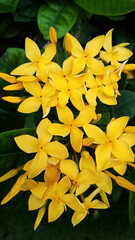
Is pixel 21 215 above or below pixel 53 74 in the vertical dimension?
below

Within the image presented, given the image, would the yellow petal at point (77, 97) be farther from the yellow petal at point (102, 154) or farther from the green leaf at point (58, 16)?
the green leaf at point (58, 16)

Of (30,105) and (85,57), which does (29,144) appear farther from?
(85,57)

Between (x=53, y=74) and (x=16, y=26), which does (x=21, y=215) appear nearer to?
(x=16, y=26)

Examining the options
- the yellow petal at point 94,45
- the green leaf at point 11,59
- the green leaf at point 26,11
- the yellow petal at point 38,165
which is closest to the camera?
the yellow petal at point 38,165

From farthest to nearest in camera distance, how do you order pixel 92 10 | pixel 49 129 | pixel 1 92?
pixel 1 92, pixel 92 10, pixel 49 129

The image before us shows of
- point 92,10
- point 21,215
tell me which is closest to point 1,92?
point 92,10

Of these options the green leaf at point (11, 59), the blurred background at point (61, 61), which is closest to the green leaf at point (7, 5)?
the blurred background at point (61, 61)

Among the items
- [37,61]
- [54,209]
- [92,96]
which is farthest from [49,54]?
[54,209]

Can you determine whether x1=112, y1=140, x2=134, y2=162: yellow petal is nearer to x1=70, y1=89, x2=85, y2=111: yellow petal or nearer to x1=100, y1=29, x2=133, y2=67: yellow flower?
x1=70, y1=89, x2=85, y2=111: yellow petal
